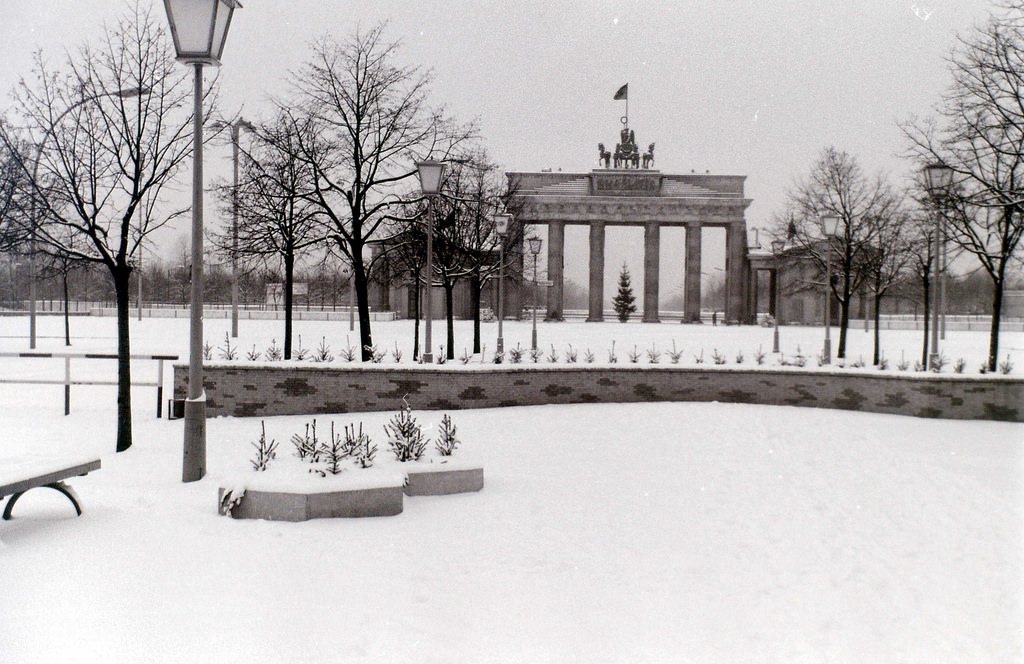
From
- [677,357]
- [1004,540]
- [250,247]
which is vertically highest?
[250,247]

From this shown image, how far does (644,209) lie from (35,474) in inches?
2358

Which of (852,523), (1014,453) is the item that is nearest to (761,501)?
(852,523)

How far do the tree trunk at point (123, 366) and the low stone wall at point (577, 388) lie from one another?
10.8 ft

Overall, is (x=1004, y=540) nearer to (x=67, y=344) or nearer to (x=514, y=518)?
(x=514, y=518)

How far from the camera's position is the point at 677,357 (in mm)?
16625

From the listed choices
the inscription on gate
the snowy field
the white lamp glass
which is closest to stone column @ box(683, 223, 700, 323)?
the inscription on gate

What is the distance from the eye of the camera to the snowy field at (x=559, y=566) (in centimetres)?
436

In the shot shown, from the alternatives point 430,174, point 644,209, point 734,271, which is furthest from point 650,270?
point 430,174

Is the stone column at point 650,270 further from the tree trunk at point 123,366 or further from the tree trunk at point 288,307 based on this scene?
the tree trunk at point 123,366

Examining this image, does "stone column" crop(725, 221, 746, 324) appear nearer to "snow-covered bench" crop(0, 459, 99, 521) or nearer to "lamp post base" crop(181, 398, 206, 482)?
"lamp post base" crop(181, 398, 206, 482)

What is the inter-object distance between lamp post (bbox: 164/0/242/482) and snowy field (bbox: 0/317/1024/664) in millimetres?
446

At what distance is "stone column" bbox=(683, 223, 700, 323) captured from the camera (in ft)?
196

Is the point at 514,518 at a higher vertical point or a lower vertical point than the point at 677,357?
lower

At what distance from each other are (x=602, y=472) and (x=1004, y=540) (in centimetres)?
421
